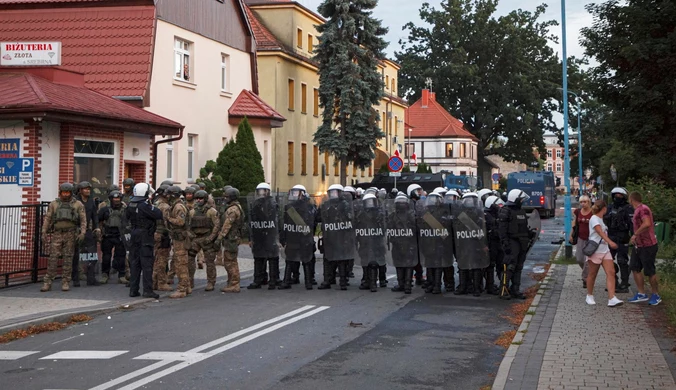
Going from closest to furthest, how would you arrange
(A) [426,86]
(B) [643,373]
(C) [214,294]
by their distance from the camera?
(B) [643,373], (C) [214,294], (A) [426,86]

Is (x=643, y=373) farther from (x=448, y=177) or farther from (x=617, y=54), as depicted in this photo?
(x=448, y=177)

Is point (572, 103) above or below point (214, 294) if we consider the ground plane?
above

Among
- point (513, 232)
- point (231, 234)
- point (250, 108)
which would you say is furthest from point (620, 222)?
point (250, 108)

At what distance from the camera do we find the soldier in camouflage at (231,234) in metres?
15.0

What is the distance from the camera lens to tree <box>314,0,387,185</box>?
3875cm

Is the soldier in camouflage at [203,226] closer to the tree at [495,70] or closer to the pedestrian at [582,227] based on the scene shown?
the pedestrian at [582,227]

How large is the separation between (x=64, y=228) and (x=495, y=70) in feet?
190

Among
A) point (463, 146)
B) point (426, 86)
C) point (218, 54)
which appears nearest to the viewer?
point (218, 54)

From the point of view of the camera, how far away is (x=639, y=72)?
57.0 ft

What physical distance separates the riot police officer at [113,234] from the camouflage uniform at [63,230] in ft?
3.03

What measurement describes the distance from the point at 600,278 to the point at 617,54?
15.6ft

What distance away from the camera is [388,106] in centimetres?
6034

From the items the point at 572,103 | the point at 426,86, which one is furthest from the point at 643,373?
the point at 426,86

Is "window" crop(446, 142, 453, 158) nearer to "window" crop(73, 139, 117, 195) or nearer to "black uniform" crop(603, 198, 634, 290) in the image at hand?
"window" crop(73, 139, 117, 195)
